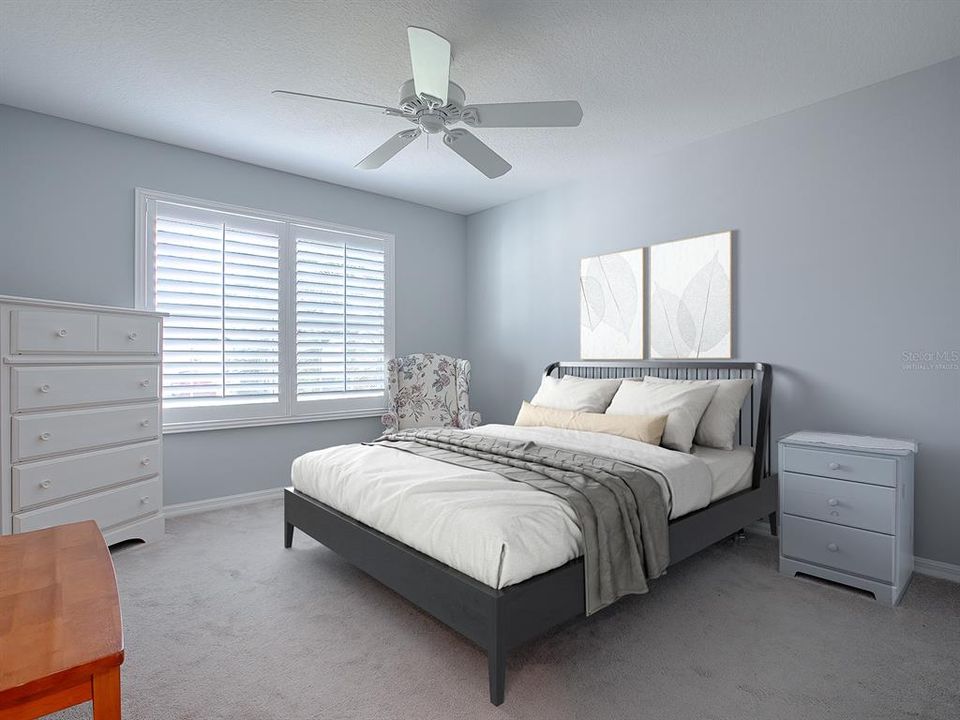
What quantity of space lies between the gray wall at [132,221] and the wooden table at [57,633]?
2.71 m

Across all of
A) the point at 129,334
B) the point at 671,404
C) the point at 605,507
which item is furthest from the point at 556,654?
the point at 129,334

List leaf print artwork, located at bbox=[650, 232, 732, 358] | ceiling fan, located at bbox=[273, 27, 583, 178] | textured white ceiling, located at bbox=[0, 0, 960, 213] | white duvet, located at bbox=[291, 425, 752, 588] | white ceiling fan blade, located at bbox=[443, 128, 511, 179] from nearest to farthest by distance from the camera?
white duvet, located at bbox=[291, 425, 752, 588], ceiling fan, located at bbox=[273, 27, 583, 178], textured white ceiling, located at bbox=[0, 0, 960, 213], white ceiling fan blade, located at bbox=[443, 128, 511, 179], leaf print artwork, located at bbox=[650, 232, 732, 358]

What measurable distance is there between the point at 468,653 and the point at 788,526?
73.1 inches

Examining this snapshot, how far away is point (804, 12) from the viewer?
230 centimetres

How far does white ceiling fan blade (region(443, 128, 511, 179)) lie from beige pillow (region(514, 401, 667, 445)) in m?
1.67

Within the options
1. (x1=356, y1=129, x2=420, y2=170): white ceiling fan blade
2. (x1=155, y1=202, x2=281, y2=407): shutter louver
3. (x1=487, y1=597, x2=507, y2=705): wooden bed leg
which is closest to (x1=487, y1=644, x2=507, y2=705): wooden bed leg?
(x1=487, y1=597, x2=507, y2=705): wooden bed leg

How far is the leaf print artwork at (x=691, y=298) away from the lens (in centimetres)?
361

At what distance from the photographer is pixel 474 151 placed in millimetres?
2725

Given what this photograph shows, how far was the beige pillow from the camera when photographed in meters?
3.09

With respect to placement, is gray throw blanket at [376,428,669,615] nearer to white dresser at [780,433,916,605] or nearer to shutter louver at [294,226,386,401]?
white dresser at [780,433,916,605]

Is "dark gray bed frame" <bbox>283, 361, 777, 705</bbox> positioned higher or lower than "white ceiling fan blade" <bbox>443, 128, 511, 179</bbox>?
lower

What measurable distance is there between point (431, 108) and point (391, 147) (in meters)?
0.41

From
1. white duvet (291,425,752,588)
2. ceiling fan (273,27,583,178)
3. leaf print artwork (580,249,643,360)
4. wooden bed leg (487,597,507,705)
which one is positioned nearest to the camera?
wooden bed leg (487,597,507,705)

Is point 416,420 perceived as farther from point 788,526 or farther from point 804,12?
point 804,12
